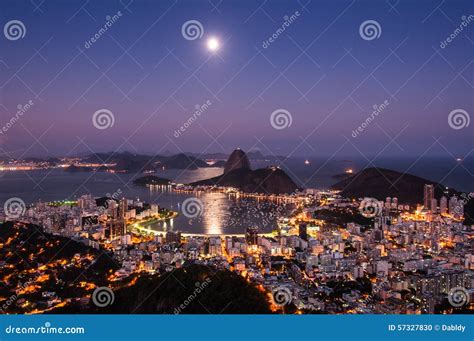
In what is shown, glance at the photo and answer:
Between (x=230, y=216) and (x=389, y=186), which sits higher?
(x=389, y=186)

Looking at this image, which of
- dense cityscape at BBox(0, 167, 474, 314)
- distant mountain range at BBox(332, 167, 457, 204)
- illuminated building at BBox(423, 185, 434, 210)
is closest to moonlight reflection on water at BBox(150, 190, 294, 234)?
dense cityscape at BBox(0, 167, 474, 314)

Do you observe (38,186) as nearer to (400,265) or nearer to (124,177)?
(124,177)

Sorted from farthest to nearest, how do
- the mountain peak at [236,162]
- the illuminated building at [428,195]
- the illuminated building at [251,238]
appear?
the mountain peak at [236,162], the illuminated building at [428,195], the illuminated building at [251,238]

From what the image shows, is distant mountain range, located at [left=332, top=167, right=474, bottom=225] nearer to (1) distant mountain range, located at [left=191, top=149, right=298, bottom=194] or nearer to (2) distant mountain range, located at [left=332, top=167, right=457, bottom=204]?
(2) distant mountain range, located at [left=332, top=167, right=457, bottom=204]

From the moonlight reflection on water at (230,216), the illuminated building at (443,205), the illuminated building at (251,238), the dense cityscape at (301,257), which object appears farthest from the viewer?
the moonlight reflection on water at (230,216)

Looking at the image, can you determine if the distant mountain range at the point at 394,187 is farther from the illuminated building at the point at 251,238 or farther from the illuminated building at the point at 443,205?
the illuminated building at the point at 251,238

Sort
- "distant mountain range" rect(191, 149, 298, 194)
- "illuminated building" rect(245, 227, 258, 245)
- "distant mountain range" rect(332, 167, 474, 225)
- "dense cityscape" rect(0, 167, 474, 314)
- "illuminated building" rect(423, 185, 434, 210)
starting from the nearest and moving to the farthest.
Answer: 1. "dense cityscape" rect(0, 167, 474, 314)
2. "illuminated building" rect(245, 227, 258, 245)
3. "illuminated building" rect(423, 185, 434, 210)
4. "distant mountain range" rect(332, 167, 474, 225)
5. "distant mountain range" rect(191, 149, 298, 194)

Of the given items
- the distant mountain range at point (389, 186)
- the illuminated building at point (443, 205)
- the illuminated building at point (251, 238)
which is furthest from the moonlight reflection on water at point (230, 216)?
the illuminated building at point (443, 205)

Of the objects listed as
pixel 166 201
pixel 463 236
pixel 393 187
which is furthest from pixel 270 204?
pixel 463 236

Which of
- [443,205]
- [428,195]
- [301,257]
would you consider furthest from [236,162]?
[301,257]

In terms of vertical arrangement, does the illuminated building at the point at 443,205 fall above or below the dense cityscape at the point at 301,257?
above

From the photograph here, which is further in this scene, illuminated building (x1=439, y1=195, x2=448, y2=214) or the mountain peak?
the mountain peak

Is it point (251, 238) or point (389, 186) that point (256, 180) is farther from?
point (251, 238)
